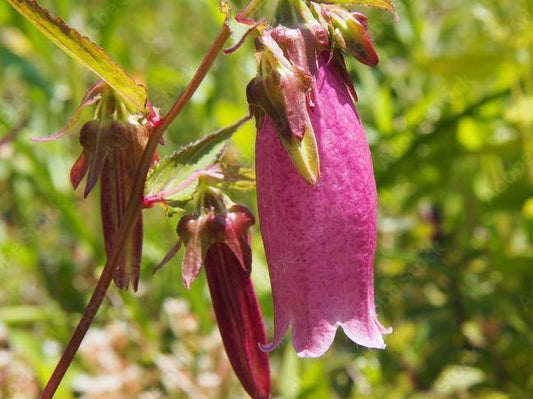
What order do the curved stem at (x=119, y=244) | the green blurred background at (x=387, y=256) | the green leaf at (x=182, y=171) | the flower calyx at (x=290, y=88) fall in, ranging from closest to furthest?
the flower calyx at (x=290, y=88) < the curved stem at (x=119, y=244) < the green leaf at (x=182, y=171) < the green blurred background at (x=387, y=256)

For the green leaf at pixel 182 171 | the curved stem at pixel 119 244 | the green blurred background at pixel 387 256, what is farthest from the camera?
the green blurred background at pixel 387 256

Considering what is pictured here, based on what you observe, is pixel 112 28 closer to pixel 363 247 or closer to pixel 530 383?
pixel 530 383

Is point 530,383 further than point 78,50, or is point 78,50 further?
point 530,383

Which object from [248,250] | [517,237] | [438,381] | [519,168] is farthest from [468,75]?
[248,250]

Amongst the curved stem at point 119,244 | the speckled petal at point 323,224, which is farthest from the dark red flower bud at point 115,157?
the speckled petal at point 323,224

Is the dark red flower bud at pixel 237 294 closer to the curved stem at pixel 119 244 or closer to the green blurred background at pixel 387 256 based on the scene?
the curved stem at pixel 119 244
